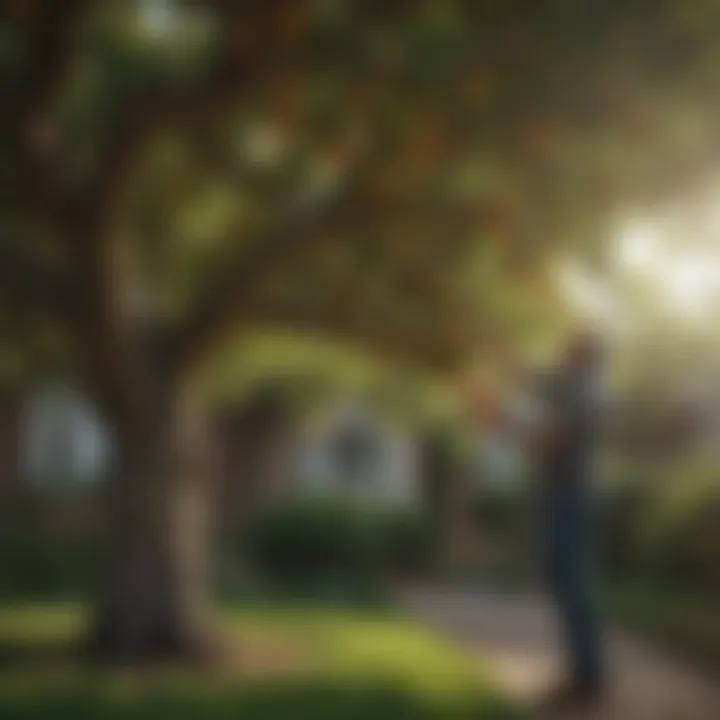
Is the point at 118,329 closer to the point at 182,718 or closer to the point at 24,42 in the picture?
the point at 24,42

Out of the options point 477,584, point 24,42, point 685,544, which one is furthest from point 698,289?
point 24,42

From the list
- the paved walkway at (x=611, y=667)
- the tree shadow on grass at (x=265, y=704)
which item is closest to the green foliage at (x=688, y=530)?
the paved walkway at (x=611, y=667)

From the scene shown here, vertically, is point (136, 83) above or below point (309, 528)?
above

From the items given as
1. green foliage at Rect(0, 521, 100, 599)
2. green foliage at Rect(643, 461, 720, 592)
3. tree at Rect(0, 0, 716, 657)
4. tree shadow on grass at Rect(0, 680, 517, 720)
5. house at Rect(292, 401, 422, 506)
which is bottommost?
tree shadow on grass at Rect(0, 680, 517, 720)

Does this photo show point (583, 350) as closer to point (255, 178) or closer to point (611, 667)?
point (611, 667)

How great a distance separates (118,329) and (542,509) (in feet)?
2.74

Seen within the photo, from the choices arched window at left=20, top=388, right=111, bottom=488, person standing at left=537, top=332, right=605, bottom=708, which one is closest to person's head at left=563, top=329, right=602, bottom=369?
person standing at left=537, top=332, right=605, bottom=708

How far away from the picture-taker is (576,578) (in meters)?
2.29

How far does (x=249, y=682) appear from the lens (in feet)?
7.87

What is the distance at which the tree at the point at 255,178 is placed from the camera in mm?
2268

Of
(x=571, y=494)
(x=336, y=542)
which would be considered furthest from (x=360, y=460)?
(x=571, y=494)

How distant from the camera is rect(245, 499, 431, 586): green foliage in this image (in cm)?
230

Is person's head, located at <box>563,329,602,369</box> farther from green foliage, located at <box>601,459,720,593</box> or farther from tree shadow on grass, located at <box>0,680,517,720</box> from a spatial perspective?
tree shadow on grass, located at <box>0,680,517,720</box>

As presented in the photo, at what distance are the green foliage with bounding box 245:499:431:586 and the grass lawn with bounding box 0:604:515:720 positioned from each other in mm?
67
